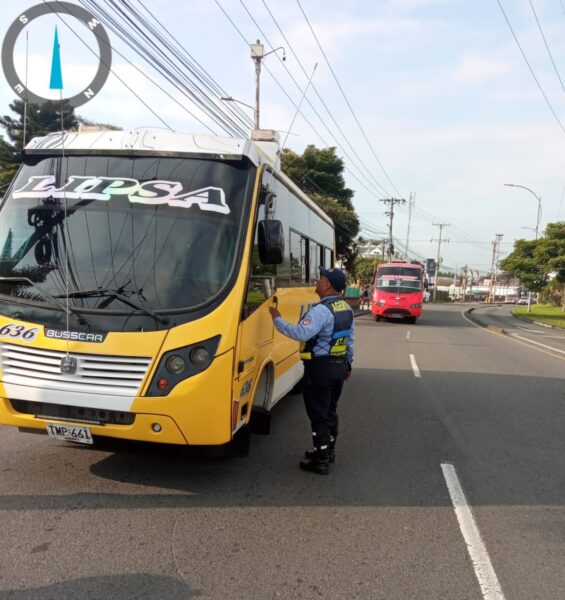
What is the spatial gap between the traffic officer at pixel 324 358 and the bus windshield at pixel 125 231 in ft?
2.97

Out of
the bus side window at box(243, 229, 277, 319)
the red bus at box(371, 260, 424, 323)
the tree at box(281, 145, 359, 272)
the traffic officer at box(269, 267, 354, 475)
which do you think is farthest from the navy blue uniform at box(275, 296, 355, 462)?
the tree at box(281, 145, 359, 272)

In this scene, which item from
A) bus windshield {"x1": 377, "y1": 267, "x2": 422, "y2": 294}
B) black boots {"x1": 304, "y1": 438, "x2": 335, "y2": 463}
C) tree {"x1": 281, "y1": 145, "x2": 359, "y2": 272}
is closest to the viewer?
black boots {"x1": 304, "y1": 438, "x2": 335, "y2": 463}

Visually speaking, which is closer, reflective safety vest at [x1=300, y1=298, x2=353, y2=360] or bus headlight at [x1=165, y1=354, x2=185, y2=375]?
bus headlight at [x1=165, y1=354, x2=185, y2=375]

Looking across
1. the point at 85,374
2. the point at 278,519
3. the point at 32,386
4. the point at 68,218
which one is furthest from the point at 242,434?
the point at 68,218

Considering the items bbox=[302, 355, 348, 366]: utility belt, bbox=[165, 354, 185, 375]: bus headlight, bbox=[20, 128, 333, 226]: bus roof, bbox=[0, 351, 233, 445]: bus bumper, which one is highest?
bbox=[20, 128, 333, 226]: bus roof

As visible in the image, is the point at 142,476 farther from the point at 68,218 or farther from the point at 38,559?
the point at 68,218

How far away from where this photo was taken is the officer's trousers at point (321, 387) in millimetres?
4777

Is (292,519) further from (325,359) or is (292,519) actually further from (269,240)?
(269,240)

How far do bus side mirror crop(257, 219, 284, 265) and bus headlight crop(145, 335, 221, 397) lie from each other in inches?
37.3

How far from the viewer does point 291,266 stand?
6242 millimetres

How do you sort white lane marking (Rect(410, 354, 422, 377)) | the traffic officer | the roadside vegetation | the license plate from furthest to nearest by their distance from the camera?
the roadside vegetation → white lane marking (Rect(410, 354, 422, 377)) → the traffic officer → the license plate

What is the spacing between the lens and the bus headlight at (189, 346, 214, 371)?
150 inches

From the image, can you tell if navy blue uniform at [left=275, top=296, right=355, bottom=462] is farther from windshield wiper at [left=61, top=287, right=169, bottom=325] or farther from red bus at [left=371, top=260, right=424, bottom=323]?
red bus at [left=371, top=260, right=424, bottom=323]

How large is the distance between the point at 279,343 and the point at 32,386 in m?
2.51
